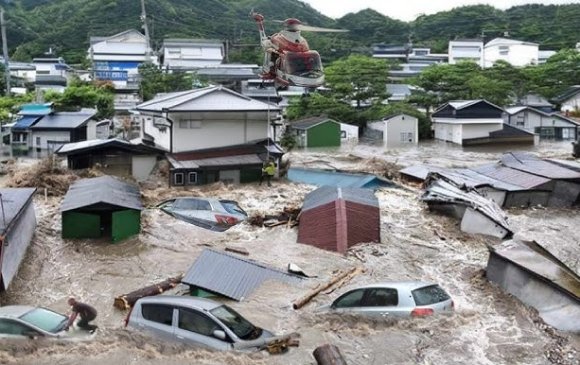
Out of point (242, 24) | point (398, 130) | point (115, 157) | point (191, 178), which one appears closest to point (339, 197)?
point (191, 178)

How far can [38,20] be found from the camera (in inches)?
3526

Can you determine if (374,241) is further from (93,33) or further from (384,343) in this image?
(93,33)

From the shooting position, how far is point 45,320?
32.2ft

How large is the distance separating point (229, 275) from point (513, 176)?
54.9 ft

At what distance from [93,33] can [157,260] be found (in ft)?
257

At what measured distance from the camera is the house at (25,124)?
125 feet

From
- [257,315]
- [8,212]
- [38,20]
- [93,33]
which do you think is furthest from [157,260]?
[38,20]

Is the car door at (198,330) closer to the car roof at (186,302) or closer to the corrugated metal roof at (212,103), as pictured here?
the car roof at (186,302)

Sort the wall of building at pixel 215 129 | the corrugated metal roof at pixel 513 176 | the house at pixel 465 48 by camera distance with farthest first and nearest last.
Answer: the house at pixel 465 48, the wall of building at pixel 215 129, the corrugated metal roof at pixel 513 176

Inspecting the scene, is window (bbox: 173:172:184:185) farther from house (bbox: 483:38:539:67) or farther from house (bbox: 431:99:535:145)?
house (bbox: 483:38:539:67)

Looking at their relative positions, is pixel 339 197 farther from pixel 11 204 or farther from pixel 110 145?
pixel 110 145

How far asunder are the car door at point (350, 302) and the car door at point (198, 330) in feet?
9.54

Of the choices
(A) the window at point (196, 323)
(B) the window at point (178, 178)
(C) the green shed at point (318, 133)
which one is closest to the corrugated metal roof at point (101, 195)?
(B) the window at point (178, 178)

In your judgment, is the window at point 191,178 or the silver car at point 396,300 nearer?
the silver car at point 396,300
